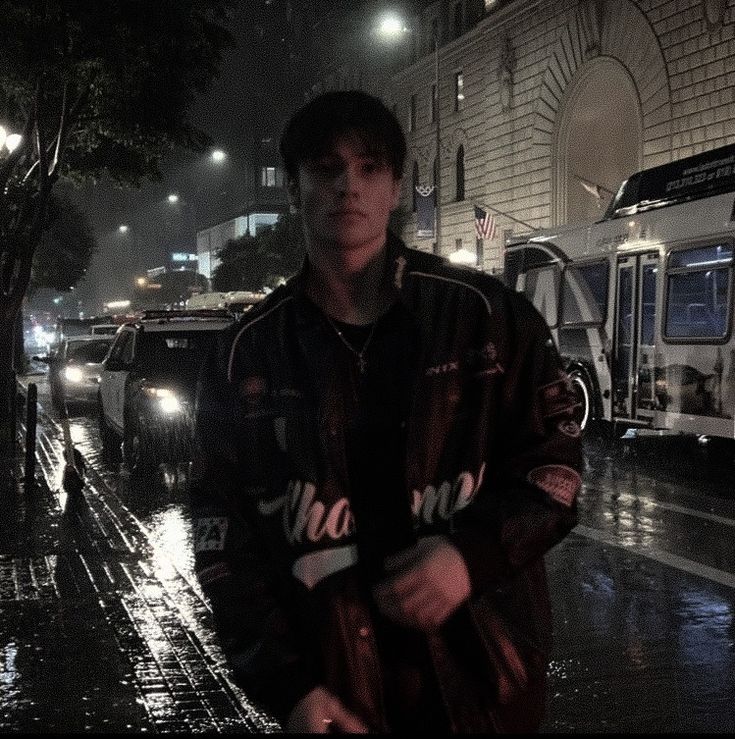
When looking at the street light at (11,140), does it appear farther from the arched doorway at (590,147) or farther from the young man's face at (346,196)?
the arched doorway at (590,147)

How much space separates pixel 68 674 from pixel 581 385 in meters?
13.7

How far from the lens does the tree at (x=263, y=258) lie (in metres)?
71.9

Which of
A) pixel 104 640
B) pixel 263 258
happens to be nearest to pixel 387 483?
pixel 104 640

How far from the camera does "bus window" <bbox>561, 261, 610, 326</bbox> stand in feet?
61.7

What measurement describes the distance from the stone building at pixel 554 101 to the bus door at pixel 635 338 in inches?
488

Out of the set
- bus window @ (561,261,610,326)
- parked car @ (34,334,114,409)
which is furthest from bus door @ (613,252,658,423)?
parked car @ (34,334,114,409)

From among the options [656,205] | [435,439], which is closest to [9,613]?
[435,439]

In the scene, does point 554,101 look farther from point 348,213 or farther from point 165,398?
point 348,213

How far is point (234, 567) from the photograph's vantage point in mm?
2482

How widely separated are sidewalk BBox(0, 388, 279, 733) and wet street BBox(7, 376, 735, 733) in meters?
0.31

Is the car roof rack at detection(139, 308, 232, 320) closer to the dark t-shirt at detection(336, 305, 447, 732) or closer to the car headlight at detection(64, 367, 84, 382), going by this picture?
the car headlight at detection(64, 367, 84, 382)

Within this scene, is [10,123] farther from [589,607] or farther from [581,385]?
[589,607]

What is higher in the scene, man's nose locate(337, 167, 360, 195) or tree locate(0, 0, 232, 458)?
tree locate(0, 0, 232, 458)

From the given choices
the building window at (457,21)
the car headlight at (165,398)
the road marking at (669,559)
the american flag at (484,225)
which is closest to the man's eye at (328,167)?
the road marking at (669,559)
